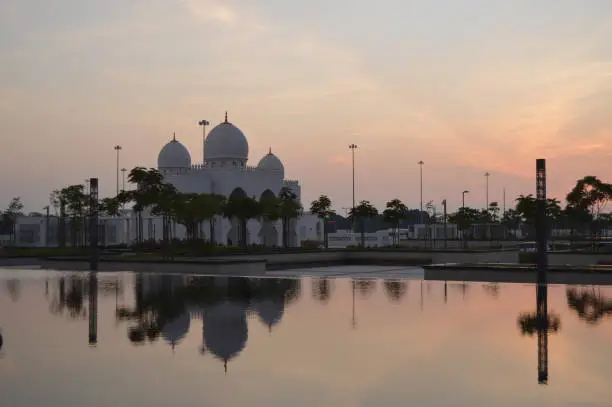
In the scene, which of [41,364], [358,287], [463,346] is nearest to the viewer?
[41,364]

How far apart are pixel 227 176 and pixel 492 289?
1647 inches

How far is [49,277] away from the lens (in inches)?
1008

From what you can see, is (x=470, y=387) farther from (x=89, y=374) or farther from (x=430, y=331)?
(x=89, y=374)

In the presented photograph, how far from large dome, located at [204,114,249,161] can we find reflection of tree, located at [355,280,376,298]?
129ft

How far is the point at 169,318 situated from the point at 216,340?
2864 mm

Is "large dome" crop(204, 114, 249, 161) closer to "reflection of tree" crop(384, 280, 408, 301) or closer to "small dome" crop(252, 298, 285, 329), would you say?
"reflection of tree" crop(384, 280, 408, 301)

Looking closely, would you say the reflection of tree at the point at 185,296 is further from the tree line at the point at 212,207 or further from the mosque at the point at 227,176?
the mosque at the point at 227,176

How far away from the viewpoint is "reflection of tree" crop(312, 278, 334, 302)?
18.0m

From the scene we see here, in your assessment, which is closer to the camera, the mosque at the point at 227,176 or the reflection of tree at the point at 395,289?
the reflection of tree at the point at 395,289

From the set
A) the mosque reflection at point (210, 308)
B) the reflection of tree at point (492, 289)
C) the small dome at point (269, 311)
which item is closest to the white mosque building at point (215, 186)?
the mosque reflection at point (210, 308)

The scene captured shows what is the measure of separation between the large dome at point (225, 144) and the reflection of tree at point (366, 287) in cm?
3926

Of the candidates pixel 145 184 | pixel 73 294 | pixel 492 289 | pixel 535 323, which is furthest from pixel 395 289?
pixel 145 184

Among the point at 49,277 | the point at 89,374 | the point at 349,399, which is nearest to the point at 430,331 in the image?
the point at 349,399

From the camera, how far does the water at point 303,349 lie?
8023 millimetres
